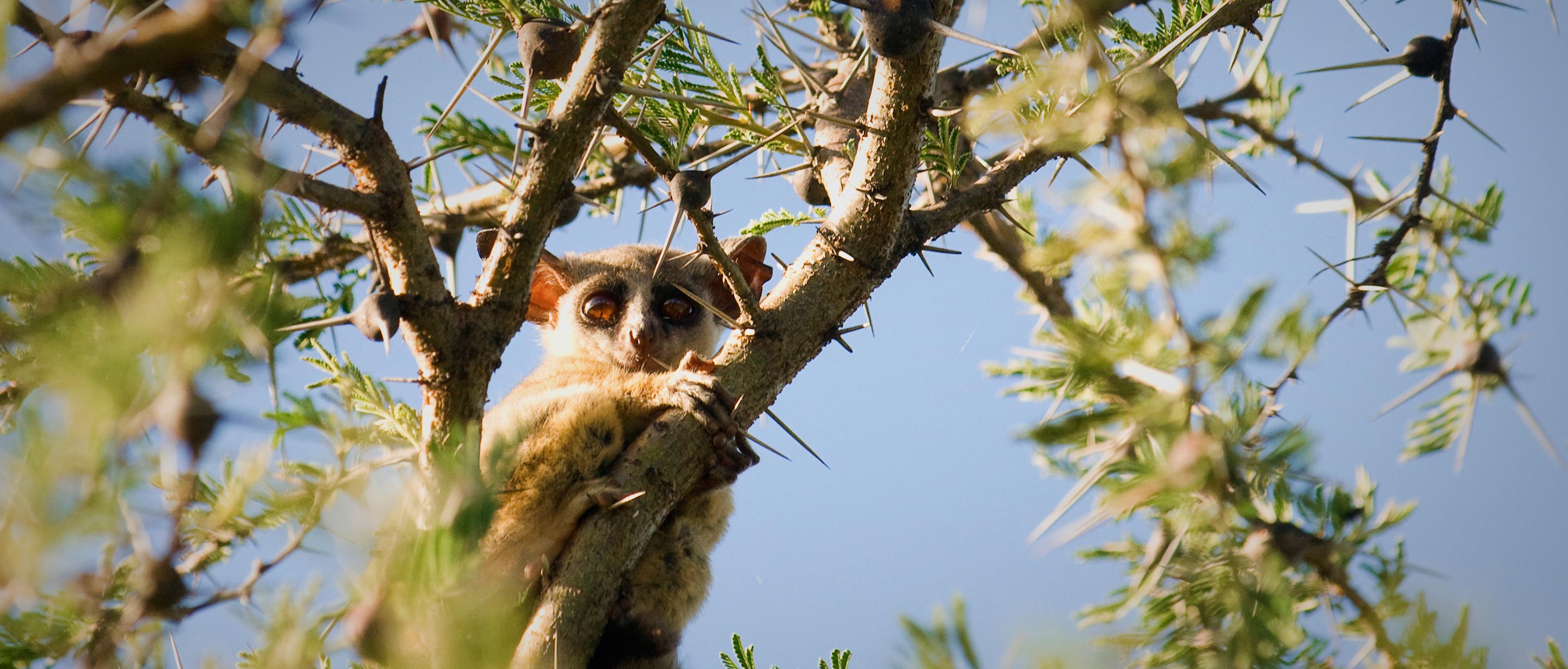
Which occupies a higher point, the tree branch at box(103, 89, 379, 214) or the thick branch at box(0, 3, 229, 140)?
the tree branch at box(103, 89, 379, 214)

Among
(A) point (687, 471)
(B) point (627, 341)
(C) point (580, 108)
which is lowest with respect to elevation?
(A) point (687, 471)

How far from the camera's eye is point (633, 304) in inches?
203

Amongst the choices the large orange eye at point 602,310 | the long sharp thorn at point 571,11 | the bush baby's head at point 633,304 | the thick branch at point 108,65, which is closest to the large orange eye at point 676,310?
the bush baby's head at point 633,304

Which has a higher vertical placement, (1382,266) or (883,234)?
(883,234)

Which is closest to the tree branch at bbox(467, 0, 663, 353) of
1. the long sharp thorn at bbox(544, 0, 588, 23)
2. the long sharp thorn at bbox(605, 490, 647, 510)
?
the long sharp thorn at bbox(544, 0, 588, 23)

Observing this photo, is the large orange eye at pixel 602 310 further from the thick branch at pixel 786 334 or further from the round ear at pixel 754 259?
the thick branch at pixel 786 334

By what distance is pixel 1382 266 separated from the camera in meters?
2.60

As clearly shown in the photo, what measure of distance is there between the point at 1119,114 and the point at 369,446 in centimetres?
140

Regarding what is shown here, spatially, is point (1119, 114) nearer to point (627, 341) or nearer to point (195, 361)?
point (195, 361)

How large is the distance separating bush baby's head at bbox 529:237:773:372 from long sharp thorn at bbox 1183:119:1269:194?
2.64 m

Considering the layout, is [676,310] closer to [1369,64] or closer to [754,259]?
[754,259]

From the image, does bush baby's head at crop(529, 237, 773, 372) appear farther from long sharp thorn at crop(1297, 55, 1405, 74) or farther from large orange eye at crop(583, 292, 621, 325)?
long sharp thorn at crop(1297, 55, 1405, 74)

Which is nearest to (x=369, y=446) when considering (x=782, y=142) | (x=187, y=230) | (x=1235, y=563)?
(x=187, y=230)

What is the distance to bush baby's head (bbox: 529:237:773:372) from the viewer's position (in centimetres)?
485
